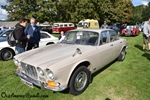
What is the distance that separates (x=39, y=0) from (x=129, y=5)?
29.6 meters

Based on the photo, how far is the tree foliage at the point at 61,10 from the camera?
29.0 m

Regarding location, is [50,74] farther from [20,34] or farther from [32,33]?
[32,33]

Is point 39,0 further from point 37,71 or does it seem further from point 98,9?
point 37,71

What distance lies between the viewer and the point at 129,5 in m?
46.3

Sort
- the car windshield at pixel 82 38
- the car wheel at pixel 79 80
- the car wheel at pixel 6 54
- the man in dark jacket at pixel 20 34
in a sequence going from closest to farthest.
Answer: the car wheel at pixel 79 80
the car windshield at pixel 82 38
the man in dark jacket at pixel 20 34
the car wheel at pixel 6 54

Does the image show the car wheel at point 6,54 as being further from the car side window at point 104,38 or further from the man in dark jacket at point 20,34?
the car side window at point 104,38

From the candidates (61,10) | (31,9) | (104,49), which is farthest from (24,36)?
(61,10)

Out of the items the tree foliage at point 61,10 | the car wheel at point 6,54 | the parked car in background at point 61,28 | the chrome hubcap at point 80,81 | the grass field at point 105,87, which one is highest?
the tree foliage at point 61,10

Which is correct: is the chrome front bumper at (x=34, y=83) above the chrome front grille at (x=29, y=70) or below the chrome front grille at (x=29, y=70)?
below

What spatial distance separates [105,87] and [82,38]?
1.67 metres

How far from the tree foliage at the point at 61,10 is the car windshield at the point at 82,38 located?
25143 millimetres

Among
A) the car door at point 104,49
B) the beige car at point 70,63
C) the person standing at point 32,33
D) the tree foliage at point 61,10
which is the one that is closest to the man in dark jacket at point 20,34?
the person standing at point 32,33

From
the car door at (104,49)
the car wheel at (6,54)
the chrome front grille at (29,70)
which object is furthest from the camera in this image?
the car wheel at (6,54)

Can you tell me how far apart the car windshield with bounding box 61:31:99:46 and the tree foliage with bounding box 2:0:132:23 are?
25.1 m
